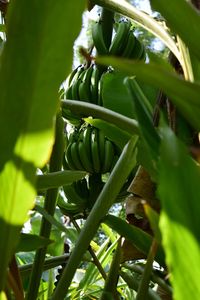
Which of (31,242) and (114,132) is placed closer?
(31,242)

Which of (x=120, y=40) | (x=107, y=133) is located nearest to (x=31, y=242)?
(x=107, y=133)

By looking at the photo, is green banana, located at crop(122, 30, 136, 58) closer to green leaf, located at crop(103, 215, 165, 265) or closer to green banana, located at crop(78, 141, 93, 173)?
green banana, located at crop(78, 141, 93, 173)

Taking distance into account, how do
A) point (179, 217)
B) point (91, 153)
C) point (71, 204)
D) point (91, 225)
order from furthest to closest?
point (91, 153)
point (71, 204)
point (91, 225)
point (179, 217)

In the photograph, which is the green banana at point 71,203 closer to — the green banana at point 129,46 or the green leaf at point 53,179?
the green banana at point 129,46

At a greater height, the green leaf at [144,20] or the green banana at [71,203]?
the green leaf at [144,20]

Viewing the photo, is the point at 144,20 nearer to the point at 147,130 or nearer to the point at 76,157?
the point at 147,130

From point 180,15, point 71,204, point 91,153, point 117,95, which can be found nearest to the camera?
point 180,15

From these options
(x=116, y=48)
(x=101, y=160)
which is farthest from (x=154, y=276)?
(x=116, y=48)

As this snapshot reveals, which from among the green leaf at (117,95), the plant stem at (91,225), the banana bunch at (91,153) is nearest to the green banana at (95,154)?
the banana bunch at (91,153)
